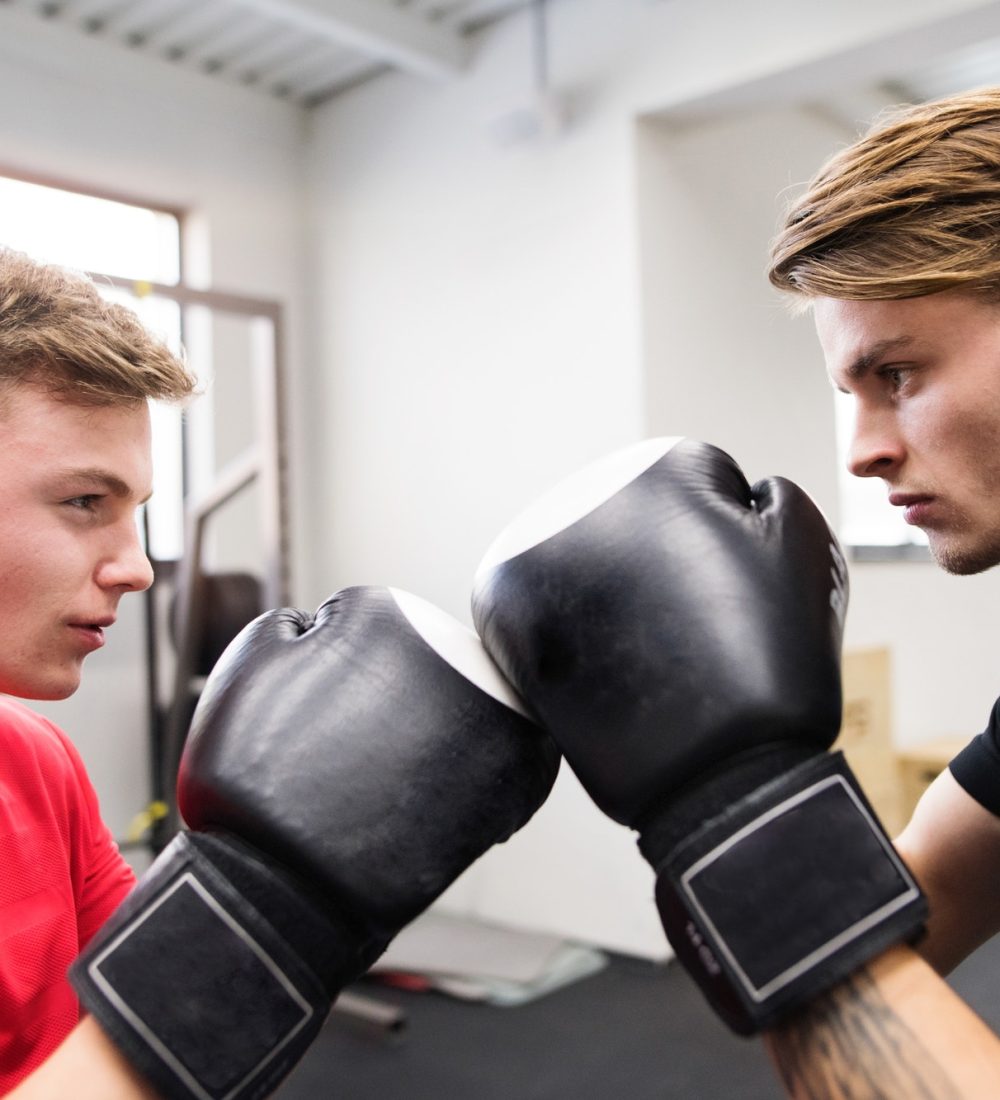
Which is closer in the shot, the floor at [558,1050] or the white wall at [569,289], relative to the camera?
the floor at [558,1050]

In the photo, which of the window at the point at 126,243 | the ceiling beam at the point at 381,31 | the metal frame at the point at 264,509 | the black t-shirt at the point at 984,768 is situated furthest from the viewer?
the window at the point at 126,243

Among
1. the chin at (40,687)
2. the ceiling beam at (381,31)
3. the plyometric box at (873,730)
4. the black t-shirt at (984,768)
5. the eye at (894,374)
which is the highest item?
the ceiling beam at (381,31)

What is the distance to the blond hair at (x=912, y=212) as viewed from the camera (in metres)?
1.09

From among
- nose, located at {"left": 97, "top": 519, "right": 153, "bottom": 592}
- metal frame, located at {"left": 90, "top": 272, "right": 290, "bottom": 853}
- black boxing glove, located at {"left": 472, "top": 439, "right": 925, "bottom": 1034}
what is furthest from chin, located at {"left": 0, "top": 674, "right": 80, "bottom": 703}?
metal frame, located at {"left": 90, "top": 272, "right": 290, "bottom": 853}

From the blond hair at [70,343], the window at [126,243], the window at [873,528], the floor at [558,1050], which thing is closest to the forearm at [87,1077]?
the blond hair at [70,343]

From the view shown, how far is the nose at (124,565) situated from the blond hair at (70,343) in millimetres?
141

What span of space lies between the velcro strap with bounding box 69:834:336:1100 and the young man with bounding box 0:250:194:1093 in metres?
0.38

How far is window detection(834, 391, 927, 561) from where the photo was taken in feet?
16.8

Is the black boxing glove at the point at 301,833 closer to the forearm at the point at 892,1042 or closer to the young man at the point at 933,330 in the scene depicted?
the forearm at the point at 892,1042

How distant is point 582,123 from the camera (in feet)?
12.8

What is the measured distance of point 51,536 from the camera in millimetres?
1117

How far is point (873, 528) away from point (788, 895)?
4865 millimetres

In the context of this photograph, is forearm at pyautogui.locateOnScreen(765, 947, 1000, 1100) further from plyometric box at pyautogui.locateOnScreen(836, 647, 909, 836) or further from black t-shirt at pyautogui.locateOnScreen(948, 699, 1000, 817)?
plyometric box at pyautogui.locateOnScreen(836, 647, 909, 836)

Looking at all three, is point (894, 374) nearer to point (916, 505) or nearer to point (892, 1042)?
point (916, 505)
